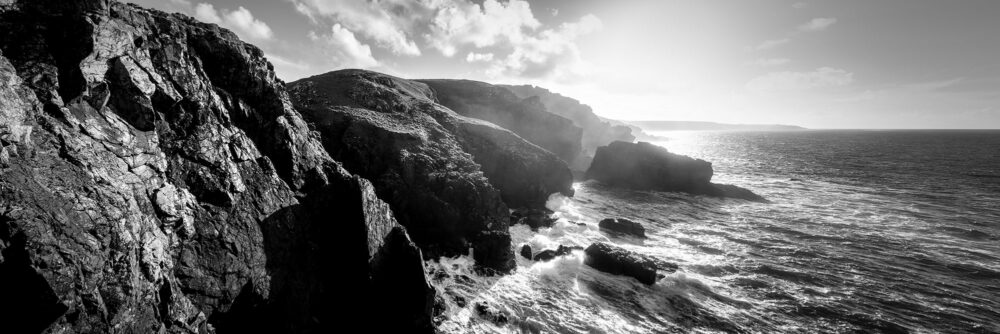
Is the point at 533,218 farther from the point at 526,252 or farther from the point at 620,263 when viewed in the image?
the point at 620,263

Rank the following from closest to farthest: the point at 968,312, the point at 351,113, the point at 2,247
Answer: the point at 2,247 → the point at 968,312 → the point at 351,113

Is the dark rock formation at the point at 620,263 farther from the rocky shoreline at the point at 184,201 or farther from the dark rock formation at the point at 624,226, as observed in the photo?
the dark rock formation at the point at 624,226

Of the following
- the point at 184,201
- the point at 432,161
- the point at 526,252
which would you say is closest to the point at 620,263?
the point at 526,252

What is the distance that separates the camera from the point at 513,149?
45406mm

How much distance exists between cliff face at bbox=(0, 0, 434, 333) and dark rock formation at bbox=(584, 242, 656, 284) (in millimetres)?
14971

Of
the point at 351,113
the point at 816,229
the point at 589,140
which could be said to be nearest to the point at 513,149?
the point at 351,113

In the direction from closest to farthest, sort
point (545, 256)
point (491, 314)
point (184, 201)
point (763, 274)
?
point (184, 201) < point (491, 314) < point (763, 274) < point (545, 256)

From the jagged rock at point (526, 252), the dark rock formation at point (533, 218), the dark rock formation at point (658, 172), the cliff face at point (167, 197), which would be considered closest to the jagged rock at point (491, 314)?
the cliff face at point (167, 197)

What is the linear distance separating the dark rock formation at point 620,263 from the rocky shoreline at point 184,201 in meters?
0.30

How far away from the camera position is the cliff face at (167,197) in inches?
399

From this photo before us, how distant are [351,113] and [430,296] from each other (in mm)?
26512

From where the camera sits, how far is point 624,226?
123 ft

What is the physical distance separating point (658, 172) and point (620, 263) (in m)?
37.4

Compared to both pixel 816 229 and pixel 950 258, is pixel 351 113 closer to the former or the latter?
pixel 816 229
